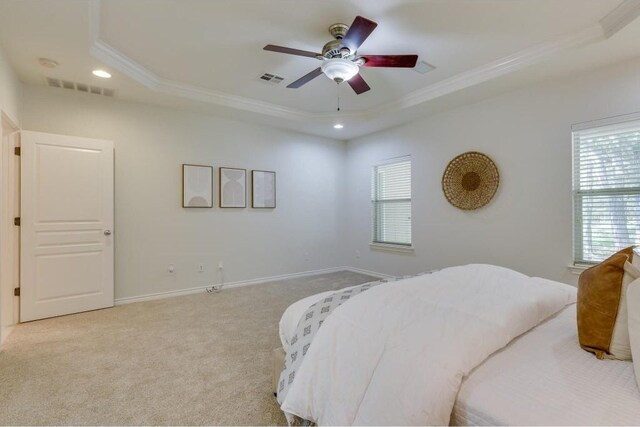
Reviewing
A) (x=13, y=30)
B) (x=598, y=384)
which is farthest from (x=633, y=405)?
(x=13, y=30)

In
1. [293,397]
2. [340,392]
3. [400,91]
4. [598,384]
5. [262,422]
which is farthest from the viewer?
[400,91]

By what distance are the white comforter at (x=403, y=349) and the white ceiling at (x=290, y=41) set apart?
7.00ft

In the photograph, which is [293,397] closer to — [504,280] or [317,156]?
[504,280]

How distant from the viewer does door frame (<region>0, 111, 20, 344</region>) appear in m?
2.90

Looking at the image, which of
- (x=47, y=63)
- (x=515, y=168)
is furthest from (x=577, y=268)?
(x=47, y=63)

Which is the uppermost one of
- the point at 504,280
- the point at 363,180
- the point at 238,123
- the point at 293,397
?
the point at 238,123

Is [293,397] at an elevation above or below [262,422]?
above

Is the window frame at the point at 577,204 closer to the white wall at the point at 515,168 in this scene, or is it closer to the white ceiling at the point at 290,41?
the white wall at the point at 515,168

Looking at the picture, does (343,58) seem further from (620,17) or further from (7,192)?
(7,192)

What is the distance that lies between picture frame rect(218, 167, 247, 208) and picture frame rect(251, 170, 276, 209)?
145 millimetres

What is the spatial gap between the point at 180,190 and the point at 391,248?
3342 mm

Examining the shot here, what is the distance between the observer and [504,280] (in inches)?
73.1

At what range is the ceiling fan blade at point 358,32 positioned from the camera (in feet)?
6.63

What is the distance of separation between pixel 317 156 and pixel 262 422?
4506mm
